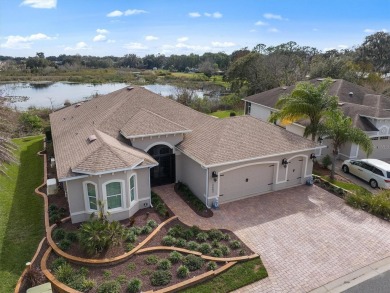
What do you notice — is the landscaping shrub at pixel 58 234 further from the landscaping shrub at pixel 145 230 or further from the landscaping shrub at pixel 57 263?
the landscaping shrub at pixel 145 230

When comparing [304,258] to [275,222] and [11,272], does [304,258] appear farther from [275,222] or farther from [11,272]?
[11,272]

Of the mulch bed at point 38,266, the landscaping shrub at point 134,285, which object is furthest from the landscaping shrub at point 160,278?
the mulch bed at point 38,266

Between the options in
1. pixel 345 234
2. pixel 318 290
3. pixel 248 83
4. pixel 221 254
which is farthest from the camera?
pixel 248 83

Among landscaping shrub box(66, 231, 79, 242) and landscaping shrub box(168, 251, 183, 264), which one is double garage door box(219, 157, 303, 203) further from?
landscaping shrub box(66, 231, 79, 242)

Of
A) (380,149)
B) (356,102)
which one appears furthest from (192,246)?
(356,102)

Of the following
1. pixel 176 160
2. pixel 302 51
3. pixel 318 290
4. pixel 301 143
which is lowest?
pixel 318 290

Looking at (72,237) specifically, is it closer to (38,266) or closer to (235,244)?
(38,266)

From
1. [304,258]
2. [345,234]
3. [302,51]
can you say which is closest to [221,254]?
[304,258]
